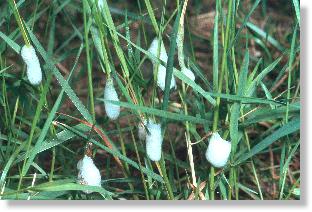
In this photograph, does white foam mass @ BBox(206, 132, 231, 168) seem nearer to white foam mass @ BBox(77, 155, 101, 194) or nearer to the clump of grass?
the clump of grass

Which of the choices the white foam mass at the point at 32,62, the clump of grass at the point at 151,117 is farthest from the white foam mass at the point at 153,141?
the white foam mass at the point at 32,62

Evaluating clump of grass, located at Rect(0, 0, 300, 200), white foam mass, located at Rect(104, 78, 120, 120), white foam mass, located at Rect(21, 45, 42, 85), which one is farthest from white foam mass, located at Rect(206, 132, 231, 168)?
white foam mass, located at Rect(21, 45, 42, 85)

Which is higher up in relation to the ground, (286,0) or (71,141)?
(286,0)

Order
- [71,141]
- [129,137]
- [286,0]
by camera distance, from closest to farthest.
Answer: [71,141], [129,137], [286,0]

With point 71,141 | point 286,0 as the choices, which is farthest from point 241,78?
point 286,0

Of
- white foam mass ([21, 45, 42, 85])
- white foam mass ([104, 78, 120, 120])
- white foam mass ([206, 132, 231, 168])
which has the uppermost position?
white foam mass ([21, 45, 42, 85])

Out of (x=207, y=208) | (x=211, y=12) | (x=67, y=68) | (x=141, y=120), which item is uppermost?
(x=211, y=12)

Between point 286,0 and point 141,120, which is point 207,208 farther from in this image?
point 286,0
